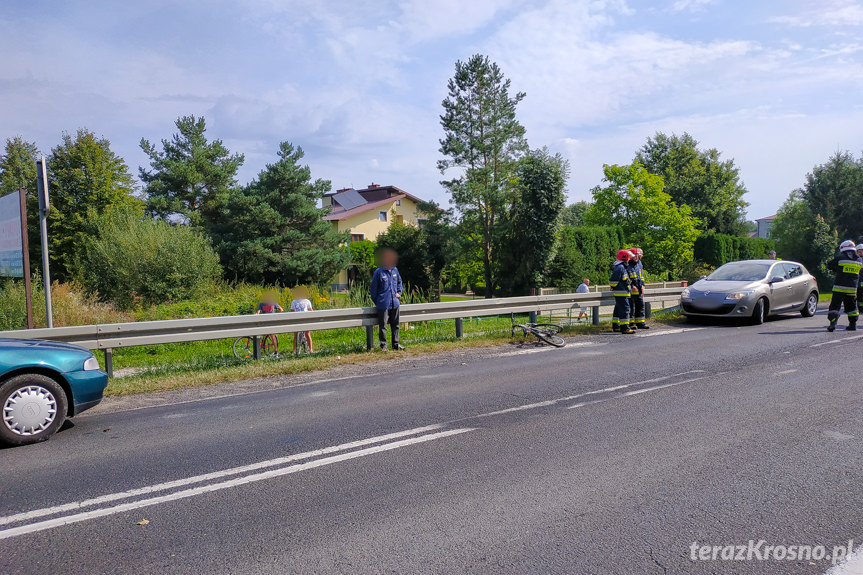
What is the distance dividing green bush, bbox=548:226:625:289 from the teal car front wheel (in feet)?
93.1

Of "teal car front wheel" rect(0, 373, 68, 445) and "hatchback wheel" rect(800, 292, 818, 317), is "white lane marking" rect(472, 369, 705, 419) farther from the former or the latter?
"hatchback wheel" rect(800, 292, 818, 317)

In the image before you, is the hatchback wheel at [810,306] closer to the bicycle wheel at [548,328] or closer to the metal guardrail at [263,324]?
the metal guardrail at [263,324]

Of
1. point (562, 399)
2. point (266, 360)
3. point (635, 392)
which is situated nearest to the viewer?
point (562, 399)

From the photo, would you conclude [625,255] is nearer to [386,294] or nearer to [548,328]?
[548,328]

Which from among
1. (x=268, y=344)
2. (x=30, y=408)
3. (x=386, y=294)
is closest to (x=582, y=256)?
(x=268, y=344)

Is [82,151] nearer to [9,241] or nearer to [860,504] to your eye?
[9,241]

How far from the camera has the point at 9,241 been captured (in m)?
10.0

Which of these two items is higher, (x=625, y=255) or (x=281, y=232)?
(x=281, y=232)

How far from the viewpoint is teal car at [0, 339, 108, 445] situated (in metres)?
5.29

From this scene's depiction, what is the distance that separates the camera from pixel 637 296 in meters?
13.4

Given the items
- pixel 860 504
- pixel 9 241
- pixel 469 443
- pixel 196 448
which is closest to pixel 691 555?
pixel 860 504

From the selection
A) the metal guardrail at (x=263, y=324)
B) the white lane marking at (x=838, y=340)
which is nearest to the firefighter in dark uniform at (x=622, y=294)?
the metal guardrail at (x=263, y=324)

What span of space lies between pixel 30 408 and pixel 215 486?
2.38 metres

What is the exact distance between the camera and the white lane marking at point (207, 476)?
3.82 m
